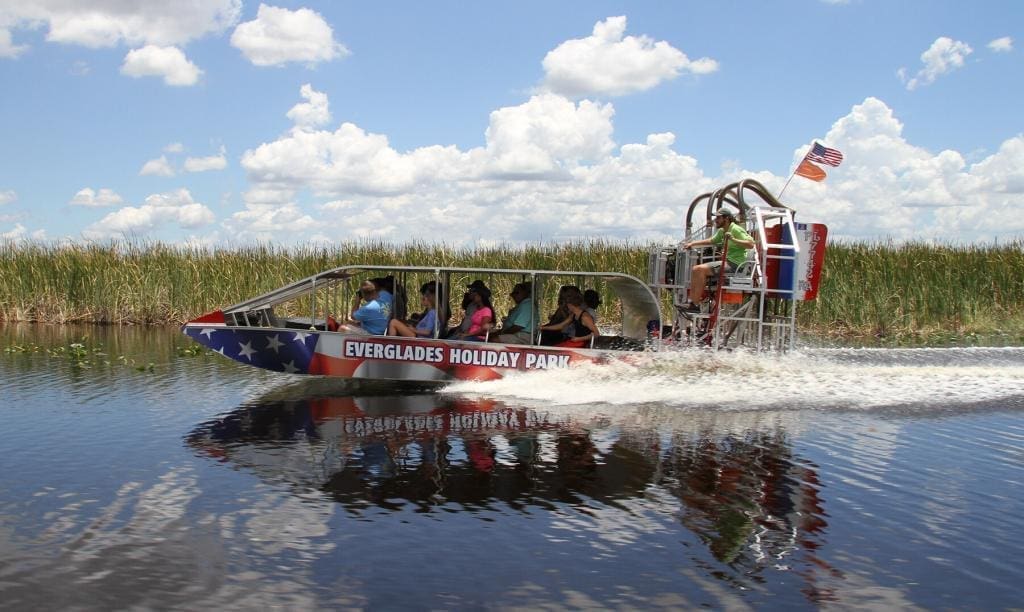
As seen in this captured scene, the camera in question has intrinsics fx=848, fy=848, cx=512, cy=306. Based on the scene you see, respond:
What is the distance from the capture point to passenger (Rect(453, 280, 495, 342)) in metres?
12.4

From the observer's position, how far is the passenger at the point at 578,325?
493 inches

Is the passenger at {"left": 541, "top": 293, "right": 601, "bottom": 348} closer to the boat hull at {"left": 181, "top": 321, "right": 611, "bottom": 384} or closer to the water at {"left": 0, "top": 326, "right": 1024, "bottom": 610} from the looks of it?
the boat hull at {"left": 181, "top": 321, "right": 611, "bottom": 384}

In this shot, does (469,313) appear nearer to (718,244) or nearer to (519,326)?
Result: (519,326)

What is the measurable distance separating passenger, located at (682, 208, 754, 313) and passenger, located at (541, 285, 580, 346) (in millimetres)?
1771

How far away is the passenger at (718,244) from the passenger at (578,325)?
1599mm

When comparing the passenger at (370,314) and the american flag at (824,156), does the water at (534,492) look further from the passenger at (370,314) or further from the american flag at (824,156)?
the american flag at (824,156)

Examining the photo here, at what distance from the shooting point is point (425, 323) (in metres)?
12.6

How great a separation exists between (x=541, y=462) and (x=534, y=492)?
1026 mm

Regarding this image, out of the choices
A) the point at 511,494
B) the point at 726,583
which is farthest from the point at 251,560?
the point at 726,583

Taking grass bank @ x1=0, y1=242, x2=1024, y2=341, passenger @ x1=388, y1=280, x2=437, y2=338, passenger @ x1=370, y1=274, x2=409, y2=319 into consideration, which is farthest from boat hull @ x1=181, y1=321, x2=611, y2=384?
grass bank @ x1=0, y1=242, x2=1024, y2=341

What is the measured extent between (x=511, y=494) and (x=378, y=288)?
6.44 metres

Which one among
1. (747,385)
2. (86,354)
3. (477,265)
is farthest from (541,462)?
(477,265)

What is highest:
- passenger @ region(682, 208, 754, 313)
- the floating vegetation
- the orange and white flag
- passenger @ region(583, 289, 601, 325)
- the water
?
the orange and white flag

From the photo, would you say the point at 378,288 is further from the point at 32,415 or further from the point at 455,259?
the point at 455,259
